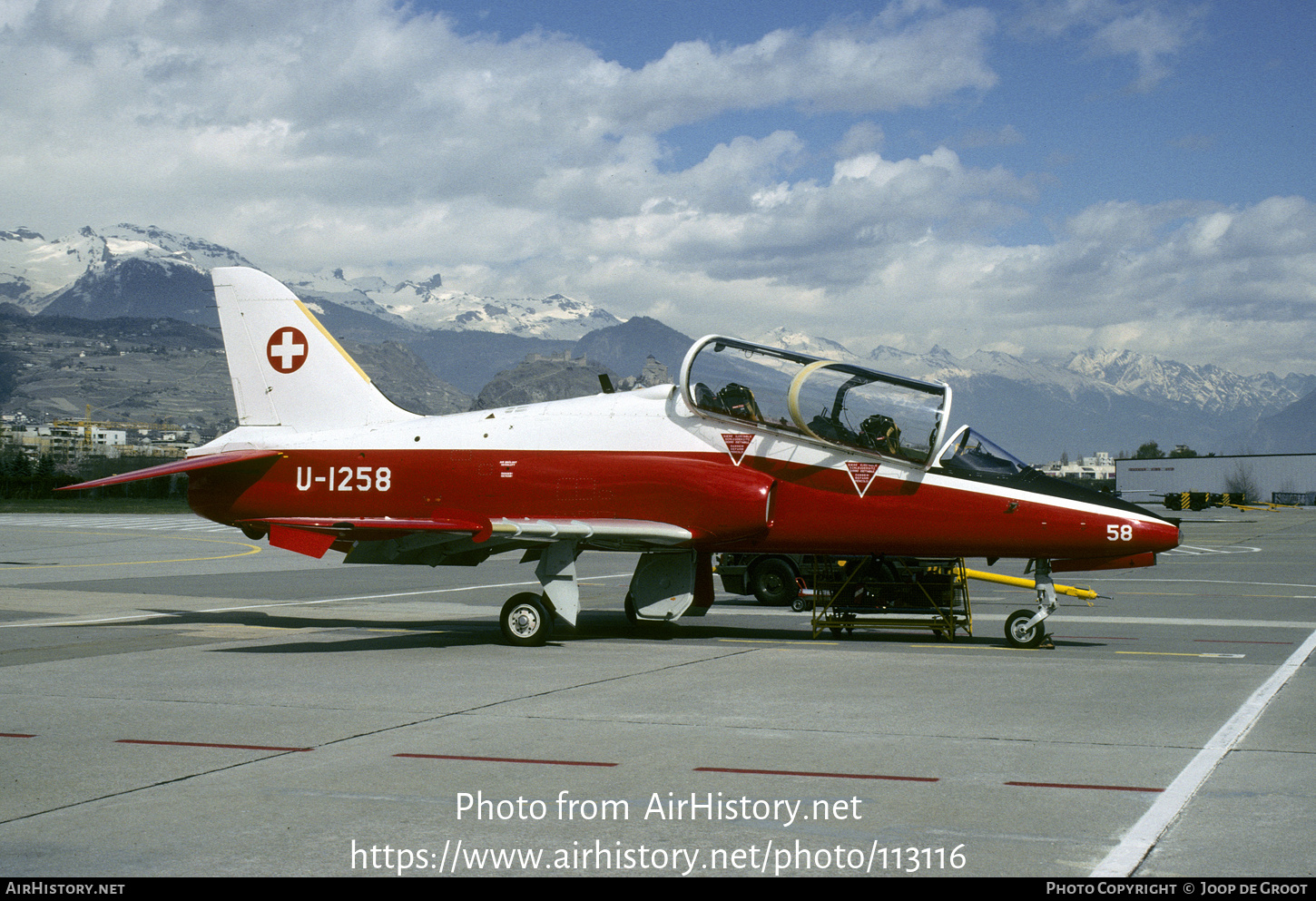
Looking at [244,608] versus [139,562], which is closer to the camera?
[244,608]

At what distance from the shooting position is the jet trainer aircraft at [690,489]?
47.2ft

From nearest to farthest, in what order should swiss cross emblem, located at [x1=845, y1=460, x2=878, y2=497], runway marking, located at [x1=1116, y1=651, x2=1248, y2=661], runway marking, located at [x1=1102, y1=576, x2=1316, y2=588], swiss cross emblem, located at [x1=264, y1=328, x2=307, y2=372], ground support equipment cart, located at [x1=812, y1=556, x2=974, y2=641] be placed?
1. runway marking, located at [x1=1116, y1=651, x2=1248, y2=661]
2. swiss cross emblem, located at [x1=845, y1=460, x2=878, y2=497]
3. ground support equipment cart, located at [x1=812, y1=556, x2=974, y2=641]
4. swiss cross emblem, located at [x1=264, y1=328, x2=307, y2=372]
5. runway marking, located at [x1=1102, y1=576, x2=1316, y2=588]

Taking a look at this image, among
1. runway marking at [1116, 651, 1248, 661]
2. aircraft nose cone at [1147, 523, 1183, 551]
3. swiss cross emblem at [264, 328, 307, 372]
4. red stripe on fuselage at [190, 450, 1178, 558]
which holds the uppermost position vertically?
swiss cross emblem at [264, 328, 307, 372]

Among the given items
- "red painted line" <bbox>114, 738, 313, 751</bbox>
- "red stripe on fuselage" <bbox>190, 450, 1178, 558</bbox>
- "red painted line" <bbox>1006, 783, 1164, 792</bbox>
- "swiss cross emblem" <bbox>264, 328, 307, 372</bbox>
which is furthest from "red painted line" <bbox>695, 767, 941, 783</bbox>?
"swiss cross emblem" <bbox>264, 328, 307, 372</bbox>

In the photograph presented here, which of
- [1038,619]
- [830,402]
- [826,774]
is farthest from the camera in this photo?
[830,402]

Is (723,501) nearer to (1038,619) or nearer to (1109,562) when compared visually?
(1038,619)

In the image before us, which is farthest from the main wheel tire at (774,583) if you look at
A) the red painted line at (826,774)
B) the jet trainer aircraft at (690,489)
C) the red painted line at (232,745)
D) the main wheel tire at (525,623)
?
the red painted line at (232,745)

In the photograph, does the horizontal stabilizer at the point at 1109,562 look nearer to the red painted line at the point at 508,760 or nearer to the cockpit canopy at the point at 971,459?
the cockpit canopy at the point at 971,459

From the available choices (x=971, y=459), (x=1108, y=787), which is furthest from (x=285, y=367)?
(x=1108, y=787)

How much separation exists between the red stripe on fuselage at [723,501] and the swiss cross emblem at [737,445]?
11 centimetres

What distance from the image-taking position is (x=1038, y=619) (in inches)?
567

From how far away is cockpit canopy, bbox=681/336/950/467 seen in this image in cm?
1460

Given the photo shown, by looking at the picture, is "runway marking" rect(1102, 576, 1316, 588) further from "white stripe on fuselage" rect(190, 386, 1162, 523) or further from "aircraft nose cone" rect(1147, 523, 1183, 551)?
"white stripe on fuselage" rect(190, 386, 1162, 523)

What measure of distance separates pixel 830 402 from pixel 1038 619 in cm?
388
